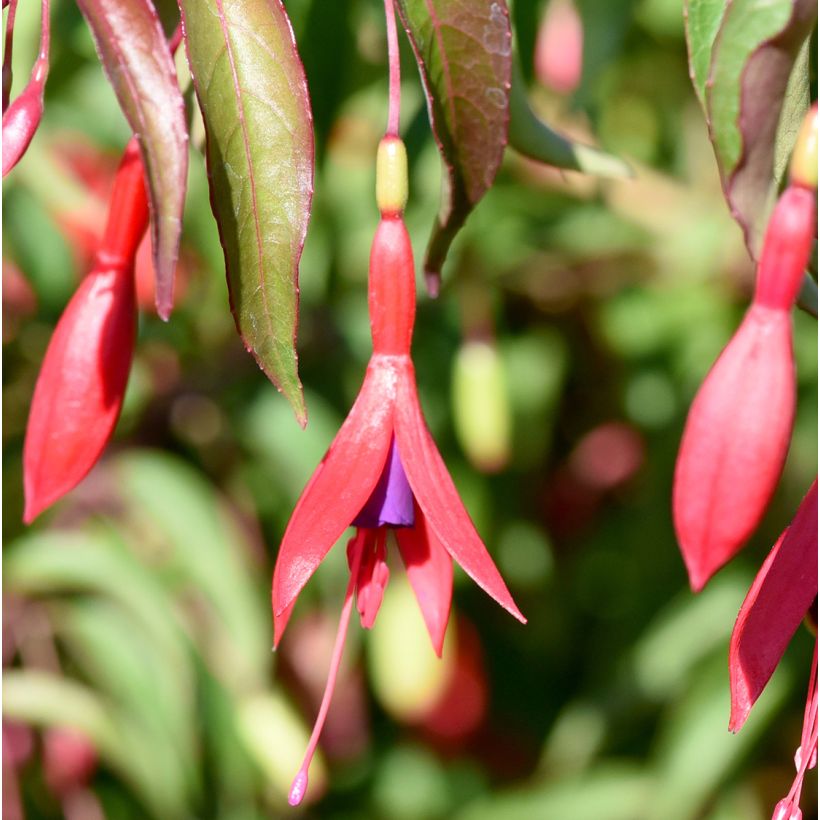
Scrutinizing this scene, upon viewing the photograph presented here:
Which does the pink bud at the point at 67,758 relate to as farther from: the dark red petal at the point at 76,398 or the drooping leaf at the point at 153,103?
the drooping leaf at the point at 153,103

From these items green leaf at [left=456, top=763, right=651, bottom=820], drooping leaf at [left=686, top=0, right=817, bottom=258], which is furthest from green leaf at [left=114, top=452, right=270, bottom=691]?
drooping leaf at [left=686, top=0, right=817, bottom=258]

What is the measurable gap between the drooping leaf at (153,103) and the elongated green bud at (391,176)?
0.11 metres

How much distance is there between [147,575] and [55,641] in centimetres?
17

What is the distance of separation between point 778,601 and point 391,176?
0.70 ft

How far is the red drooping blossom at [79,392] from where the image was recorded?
534mm

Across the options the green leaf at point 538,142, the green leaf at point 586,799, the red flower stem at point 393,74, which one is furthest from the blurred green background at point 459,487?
the red flower stem at point 393,74

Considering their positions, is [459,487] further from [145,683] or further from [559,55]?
[559,55]

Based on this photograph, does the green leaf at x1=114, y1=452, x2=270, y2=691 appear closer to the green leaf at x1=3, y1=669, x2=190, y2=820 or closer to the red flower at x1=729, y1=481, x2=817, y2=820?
the green leaf at x1=3, y1=669, x2=190, y2=820

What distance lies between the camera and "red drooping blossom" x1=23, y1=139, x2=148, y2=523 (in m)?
0.53

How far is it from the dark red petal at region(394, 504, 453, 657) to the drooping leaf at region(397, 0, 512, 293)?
0.12 metres

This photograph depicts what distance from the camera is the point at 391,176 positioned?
512 mm

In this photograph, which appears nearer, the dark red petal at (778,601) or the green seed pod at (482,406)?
the dark red petal at (778,601)

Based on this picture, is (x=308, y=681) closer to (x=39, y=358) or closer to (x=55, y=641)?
(x=55, y=641)

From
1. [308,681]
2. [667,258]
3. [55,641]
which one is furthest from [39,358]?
[667,258]
